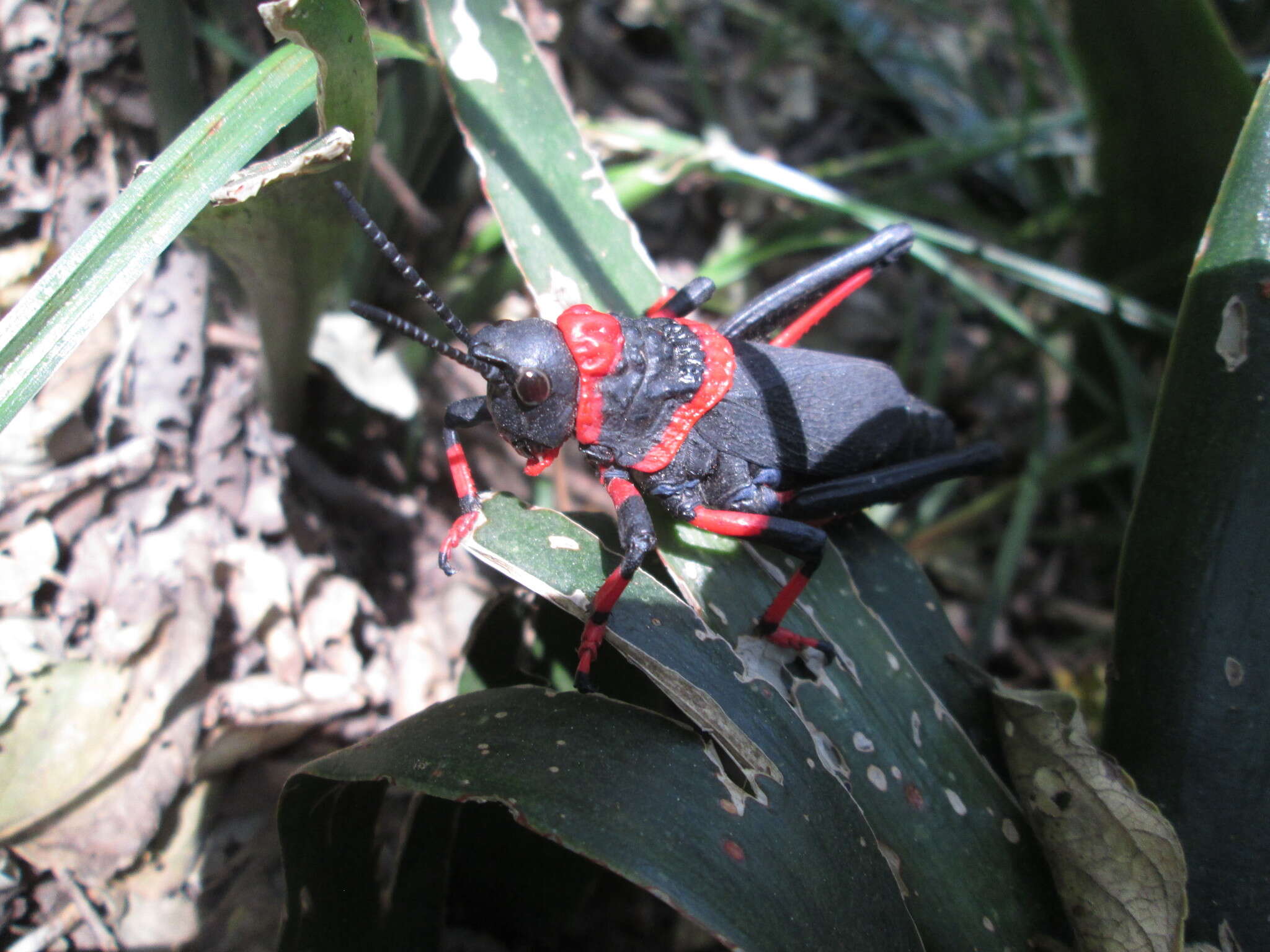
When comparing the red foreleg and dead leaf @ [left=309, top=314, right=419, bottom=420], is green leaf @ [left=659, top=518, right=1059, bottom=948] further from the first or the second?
dead leaf @ [left=309, top=314, right=419, bottom=420]

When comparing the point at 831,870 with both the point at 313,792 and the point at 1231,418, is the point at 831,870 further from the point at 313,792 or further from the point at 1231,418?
the point at 1231,418

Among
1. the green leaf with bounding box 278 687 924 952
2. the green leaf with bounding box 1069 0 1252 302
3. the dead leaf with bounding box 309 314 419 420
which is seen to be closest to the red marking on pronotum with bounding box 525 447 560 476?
the dead leaf with bounding box 309 314 419 420

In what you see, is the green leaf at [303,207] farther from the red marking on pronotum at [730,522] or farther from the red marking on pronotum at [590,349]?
the red marking on pronotum at [730,522]

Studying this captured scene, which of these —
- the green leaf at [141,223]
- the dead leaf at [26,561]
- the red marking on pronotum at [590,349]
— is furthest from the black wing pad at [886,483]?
the dead leaf at [26,561]

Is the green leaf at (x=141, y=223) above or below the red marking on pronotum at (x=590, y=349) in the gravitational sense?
above

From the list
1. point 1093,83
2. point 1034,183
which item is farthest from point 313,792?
point 1034,183

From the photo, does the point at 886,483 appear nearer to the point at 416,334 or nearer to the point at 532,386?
the point at 532,386
